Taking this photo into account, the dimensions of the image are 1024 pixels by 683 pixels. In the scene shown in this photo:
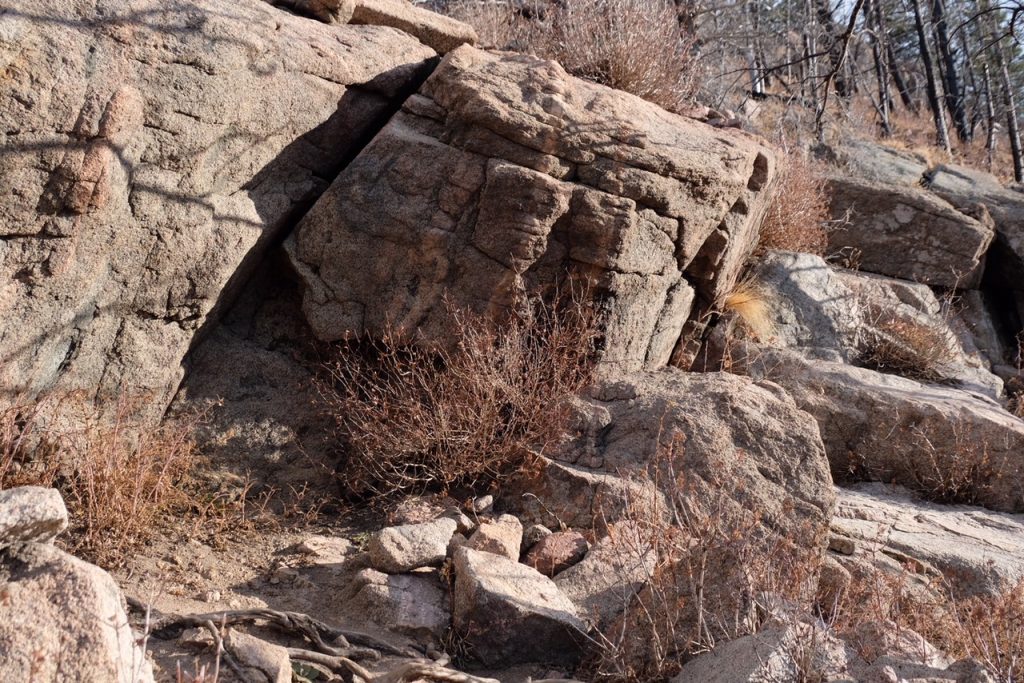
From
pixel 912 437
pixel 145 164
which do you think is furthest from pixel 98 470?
pixel 912 437

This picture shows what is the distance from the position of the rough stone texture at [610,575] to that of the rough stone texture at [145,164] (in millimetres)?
2481

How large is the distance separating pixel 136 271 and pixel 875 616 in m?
3.93

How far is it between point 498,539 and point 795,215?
200 inches

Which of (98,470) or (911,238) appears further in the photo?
(911,238)

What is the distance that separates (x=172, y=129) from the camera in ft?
16.3

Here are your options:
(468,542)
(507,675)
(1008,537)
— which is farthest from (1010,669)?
(1008,537)

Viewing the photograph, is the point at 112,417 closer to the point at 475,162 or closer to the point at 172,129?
the point at 172,129

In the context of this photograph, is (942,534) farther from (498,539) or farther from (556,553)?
(498,539)

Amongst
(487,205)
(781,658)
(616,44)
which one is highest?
(616,44)

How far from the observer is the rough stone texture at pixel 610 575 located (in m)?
4.18

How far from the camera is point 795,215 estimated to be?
332 inches

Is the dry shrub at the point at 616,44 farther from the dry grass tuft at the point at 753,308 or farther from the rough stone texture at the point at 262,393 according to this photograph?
the rough stone texture at the point at 262,393

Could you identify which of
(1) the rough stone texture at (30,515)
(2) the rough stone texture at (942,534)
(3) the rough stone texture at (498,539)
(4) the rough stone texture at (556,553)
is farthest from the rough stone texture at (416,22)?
(1) the rough stone texture at (30,515)

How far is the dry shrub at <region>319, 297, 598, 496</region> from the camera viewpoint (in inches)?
202
